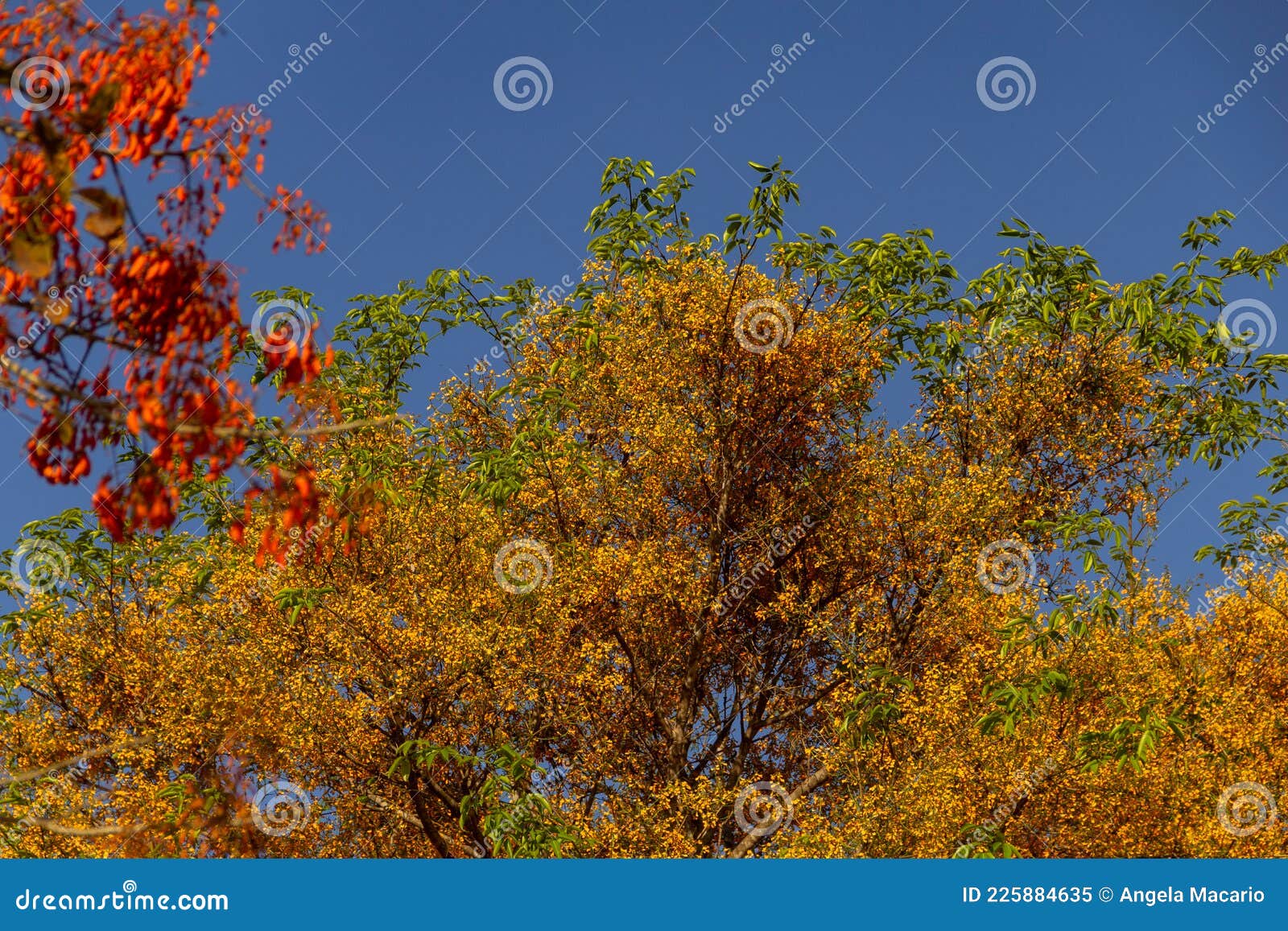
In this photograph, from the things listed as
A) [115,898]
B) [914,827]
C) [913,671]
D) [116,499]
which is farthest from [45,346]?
[913,671]

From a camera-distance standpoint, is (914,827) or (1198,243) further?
(1198,243)

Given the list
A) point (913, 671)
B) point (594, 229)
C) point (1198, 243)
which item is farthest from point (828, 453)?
point (1198, 243)

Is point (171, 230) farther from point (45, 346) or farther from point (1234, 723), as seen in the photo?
point (1234, 723)

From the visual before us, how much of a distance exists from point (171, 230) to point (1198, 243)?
17.1 meters

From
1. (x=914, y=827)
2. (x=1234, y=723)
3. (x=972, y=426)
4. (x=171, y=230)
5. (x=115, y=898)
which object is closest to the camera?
(x=171, y=230)

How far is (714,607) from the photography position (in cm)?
1596

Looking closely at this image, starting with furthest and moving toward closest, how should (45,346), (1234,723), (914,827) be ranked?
(1234,723) → (914,827) → (45,346)

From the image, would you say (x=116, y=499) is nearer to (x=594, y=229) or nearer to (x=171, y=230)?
(x=171, y=230)

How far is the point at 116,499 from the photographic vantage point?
4.11 meters

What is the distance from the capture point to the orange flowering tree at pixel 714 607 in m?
12.9

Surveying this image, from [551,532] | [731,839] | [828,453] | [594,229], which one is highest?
[594,229]

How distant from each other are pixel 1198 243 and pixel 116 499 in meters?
17.4

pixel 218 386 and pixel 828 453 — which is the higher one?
pixel 828 453

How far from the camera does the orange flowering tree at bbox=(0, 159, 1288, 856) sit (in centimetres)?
1294
